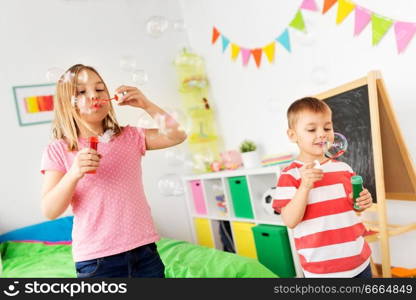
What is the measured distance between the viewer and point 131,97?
1.23 m

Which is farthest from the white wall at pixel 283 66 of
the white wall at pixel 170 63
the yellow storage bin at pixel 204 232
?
the yellow storage bin at pixel 204 232

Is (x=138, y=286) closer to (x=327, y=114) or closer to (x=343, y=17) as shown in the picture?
(x=327, y=114)

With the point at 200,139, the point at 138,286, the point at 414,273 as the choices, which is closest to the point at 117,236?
the point at 138,286

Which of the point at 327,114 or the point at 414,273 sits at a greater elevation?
the point at 327,114

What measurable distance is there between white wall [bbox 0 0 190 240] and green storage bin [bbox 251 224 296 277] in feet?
4.03

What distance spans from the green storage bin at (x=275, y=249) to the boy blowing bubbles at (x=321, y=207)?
53.5 inches

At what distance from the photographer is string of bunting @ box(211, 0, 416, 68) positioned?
207cm

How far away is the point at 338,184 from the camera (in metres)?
1.31

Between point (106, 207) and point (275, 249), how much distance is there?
181cm

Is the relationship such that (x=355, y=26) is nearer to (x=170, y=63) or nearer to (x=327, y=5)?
(x=327, y=5)

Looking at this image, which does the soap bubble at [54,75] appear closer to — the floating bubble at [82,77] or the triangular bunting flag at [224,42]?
the floating bubble at [82,77]

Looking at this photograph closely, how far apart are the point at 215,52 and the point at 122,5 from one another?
3.26 feet

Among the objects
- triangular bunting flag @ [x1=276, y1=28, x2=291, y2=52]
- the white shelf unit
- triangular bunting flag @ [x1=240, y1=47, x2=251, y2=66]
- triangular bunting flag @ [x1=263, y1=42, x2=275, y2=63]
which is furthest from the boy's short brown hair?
triangular bunting flag @ [x1=240, y1=47, x2=251, y2=66]

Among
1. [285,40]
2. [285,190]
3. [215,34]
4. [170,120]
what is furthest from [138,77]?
[215,34]
